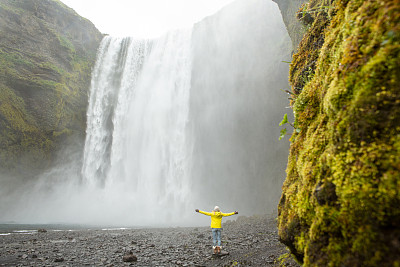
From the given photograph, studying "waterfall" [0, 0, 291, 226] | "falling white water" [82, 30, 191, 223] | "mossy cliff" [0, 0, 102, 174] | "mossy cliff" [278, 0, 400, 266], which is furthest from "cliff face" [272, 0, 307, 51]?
"mossy cliff" [0, 0, 102, 174]

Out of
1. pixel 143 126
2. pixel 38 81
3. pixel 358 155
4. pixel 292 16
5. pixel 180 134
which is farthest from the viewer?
pixel 143 126

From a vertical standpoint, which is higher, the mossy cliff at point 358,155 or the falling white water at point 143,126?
the falling white water at point 143,126

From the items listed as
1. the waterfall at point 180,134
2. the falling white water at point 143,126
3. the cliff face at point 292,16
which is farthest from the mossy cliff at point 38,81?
the cliff face at point 292,16

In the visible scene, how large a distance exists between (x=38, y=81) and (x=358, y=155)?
33988mm

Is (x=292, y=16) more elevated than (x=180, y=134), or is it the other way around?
(x=292, y=16)

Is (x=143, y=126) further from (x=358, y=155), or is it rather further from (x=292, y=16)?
(x=358, y=155)

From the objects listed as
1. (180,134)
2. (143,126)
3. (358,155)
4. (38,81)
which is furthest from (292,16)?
(38,81)

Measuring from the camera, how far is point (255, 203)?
2641cm

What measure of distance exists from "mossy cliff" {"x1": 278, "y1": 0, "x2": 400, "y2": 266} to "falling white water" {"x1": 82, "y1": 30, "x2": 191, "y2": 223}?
26.8 m

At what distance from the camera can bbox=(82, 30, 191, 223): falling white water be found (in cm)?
2900

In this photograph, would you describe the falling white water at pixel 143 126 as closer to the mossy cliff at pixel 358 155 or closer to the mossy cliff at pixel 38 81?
the mossy cliff at pixel 38 81

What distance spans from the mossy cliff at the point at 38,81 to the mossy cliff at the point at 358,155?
106 ft

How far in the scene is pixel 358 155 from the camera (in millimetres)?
1791

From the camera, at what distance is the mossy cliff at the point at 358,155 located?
5.10 feet
